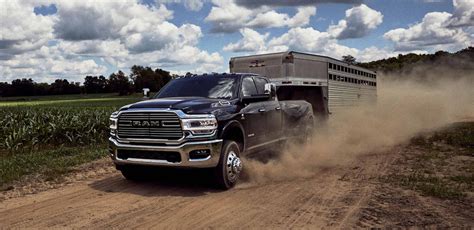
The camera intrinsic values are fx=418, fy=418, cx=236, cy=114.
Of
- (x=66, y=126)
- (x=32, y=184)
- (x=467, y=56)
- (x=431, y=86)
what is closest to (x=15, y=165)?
(x=32, y=184)

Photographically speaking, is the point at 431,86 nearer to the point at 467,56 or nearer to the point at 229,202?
the point at 467,56

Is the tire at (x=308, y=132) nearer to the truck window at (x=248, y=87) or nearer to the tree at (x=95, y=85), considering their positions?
the truck window at (x=248, y=87)

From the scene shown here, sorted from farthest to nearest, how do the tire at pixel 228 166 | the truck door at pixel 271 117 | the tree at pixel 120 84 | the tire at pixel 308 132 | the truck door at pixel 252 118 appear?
the tree at pixel 120 84
the tire at pixel 308 132
the truck door at pixel 271 117
the truck door at pixel 252 118
the tire at pixel 228 166

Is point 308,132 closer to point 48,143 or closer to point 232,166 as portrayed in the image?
point 232,166

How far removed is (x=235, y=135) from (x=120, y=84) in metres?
64.2

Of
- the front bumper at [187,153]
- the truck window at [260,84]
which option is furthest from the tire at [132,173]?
the truck window at [260,84]

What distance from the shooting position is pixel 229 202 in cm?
645

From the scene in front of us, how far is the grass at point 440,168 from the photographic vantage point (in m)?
6.86

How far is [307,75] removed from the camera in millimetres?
14062

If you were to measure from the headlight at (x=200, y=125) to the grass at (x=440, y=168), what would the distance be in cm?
347

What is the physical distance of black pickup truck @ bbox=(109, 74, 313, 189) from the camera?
6816 mm

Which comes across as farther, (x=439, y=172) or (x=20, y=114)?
(x=20, y=114)

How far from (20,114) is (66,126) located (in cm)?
369

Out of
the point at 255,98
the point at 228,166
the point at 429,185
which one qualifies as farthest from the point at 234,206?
the point at 429,185
